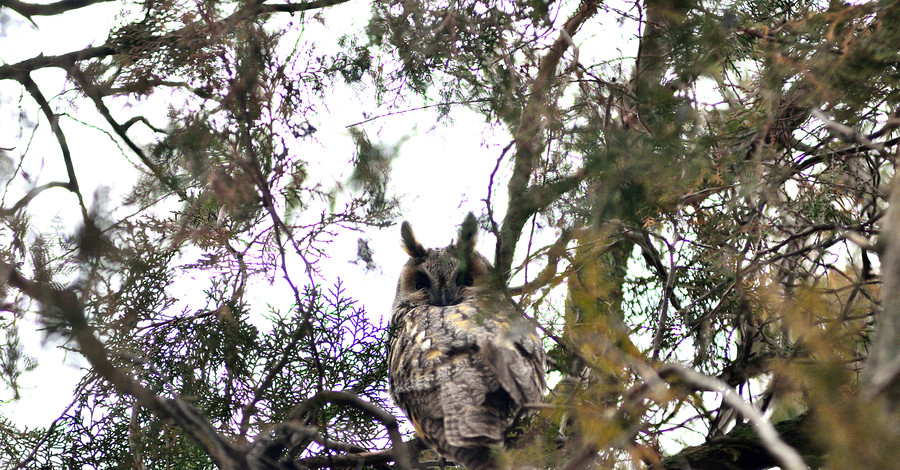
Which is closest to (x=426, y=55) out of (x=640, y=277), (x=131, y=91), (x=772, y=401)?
(x=131, y=91)

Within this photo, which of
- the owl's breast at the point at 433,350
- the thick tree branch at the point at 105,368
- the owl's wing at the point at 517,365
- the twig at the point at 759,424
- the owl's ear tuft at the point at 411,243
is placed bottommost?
the twig at the point at 759,424

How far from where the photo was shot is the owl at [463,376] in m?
2.68

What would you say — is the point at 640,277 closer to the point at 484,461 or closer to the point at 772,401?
the point at 772,401

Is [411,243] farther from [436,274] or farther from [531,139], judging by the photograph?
[531,139]

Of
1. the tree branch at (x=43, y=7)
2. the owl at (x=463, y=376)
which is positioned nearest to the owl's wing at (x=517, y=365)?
the owl at (x=463, y=376)

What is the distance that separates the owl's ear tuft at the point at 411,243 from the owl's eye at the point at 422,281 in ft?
0.54

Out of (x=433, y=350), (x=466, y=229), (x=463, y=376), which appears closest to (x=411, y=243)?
(x=433, y=350)

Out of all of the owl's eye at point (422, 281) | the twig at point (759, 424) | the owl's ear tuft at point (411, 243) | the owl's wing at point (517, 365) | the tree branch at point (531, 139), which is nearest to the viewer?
the twig at point (759, 424)

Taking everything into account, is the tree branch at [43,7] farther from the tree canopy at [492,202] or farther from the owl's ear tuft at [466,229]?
the owl's ear tuft at [466,229]

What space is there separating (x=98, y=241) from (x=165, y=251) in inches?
40.8

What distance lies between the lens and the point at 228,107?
2213 millimetres

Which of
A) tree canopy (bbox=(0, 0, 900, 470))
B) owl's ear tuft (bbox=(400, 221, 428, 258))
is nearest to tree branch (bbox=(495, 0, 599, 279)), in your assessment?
tree canopy (bbox=(0, 0, 900, 470))

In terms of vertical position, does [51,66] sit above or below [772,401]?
above

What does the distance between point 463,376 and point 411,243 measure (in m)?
1.40
